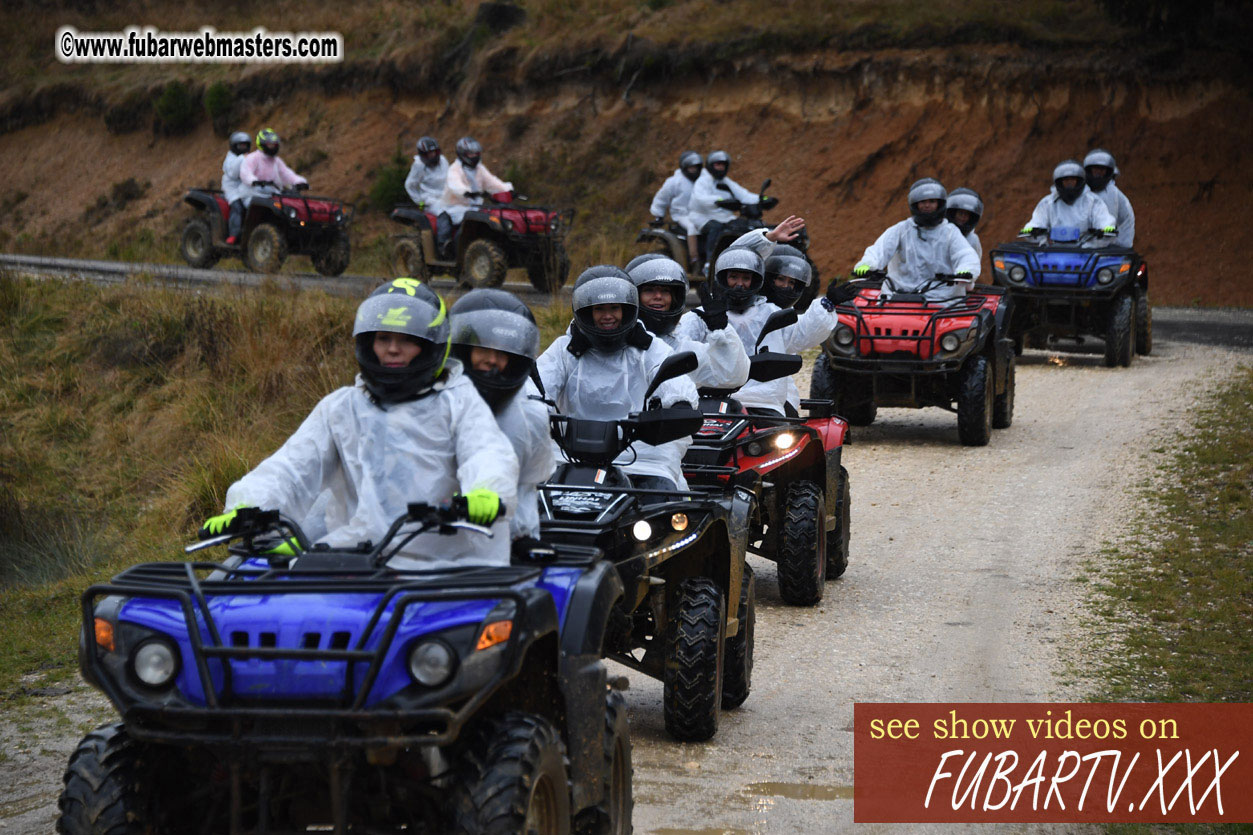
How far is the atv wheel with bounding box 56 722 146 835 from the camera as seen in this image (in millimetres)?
3998

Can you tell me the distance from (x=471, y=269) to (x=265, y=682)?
18186 millimetres

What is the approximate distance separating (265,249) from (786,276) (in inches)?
595

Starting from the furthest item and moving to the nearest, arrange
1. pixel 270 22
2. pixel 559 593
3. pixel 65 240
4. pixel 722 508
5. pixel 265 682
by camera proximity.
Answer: pixel 270 22 < pixel 65 240 < pixel 722 508 < pixel 559 593 < pixel 265 682

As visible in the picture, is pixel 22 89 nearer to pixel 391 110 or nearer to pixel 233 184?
pixel 391 110

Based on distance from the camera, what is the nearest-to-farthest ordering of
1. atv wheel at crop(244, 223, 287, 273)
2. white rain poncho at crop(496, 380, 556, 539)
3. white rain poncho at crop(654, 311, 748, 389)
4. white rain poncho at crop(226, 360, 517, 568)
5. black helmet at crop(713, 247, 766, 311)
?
white rain poncho at crop(226, 360, 517, 568) → white rain poncho at crop(496, 380, 556, 539) → white rain poncho at crop(654, 311, 748, 389) → black helmet at crop(713, 247, 766, 311) → atv wheel at crop(244, 223, 287, 273)

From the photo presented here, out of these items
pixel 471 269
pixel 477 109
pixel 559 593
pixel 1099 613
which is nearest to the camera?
pixel 559 593

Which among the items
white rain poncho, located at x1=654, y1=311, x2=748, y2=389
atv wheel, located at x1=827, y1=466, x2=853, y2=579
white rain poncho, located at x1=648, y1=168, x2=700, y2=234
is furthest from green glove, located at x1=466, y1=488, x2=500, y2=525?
white rain poncho, located at x1=648, y1=168, x2=700, y2=234

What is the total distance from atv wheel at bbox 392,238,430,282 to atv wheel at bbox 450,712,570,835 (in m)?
19.0

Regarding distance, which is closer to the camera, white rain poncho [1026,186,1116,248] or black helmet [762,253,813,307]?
black helmet [762,253,813,307]

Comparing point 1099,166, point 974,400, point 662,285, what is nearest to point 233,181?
point 1099,166

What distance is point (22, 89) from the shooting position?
44.7 metres

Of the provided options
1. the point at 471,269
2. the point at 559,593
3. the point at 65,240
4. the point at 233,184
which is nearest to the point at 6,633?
the point at 559,593

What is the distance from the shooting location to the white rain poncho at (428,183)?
2275 cm

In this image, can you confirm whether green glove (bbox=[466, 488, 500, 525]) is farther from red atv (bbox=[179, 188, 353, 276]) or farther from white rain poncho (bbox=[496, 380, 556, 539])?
red atv (bbox=[179, 188, 353, 276])
